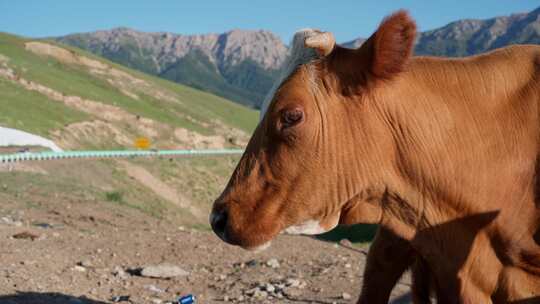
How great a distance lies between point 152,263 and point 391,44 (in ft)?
27.5

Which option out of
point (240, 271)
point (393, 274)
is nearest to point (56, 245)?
point (240, 271)

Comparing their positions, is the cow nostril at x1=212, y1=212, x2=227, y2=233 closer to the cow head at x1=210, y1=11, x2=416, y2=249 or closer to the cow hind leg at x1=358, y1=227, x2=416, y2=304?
the cow head at x1=210, y1=11, x2=416, y2=249

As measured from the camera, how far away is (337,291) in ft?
28.8

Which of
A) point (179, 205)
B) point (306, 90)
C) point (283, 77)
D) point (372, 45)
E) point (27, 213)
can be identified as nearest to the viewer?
point (372, 45)

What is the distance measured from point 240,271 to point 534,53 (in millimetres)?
7418

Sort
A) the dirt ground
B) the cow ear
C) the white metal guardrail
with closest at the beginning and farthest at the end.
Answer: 1. the cow ear
2. the dirt ground
3. the white metal guardrail

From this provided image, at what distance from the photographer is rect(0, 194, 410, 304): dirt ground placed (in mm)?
7773

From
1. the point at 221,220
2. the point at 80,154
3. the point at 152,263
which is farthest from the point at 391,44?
the point at 80,154

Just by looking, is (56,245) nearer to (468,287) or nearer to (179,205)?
(468,287)

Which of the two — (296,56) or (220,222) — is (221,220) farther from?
(296,56)

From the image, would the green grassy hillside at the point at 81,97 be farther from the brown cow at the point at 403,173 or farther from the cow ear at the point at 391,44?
the cow ear at the point at 391,44

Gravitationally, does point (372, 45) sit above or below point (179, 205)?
→ above

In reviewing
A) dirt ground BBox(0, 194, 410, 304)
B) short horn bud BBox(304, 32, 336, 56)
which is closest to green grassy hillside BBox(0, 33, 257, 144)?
dirt ground BBox(0, 194, 410, 304)

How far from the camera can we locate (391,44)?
269 centimetres
